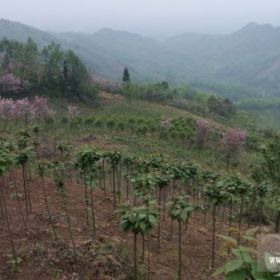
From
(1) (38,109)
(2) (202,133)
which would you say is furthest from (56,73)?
(2) (202,133)

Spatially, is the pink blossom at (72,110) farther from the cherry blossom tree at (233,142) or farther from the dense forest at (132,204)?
the cherry blossom tree at (233,142)

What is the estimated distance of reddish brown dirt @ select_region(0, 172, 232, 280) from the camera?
11.1m

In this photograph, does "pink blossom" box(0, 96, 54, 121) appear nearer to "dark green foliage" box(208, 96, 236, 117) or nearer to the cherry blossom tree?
the cherry blossom tree

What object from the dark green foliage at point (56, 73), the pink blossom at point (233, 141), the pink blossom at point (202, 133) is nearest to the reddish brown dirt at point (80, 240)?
the pink blossom at point (233, 141)

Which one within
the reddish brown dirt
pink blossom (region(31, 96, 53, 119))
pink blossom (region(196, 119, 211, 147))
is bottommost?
pink blossom (region(196, 119, 211, 147))

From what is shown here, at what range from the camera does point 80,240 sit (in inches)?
511

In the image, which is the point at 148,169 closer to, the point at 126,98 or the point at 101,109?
the point at 101,109

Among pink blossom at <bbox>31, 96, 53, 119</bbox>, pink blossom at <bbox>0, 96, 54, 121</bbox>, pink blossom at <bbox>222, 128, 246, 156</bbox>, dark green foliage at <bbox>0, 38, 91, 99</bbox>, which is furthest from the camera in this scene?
dark green foliage at <bbox>0, 38, 91, 99</bbox>

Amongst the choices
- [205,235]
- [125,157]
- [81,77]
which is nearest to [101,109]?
[81,77]

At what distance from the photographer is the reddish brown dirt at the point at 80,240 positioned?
36.3 ft

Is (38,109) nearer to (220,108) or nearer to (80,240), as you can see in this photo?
(80,240)

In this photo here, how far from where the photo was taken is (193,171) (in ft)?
64.6

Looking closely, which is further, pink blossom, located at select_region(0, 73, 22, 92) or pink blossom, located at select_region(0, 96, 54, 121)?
pink blossom, located at select_region(0, 73, 22, 92)

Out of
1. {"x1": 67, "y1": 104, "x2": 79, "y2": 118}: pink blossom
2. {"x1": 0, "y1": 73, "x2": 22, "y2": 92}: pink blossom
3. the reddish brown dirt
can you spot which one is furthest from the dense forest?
{"x1": 0, "y1": 73, "x2": 22, "y2": 92}: pink blossom
